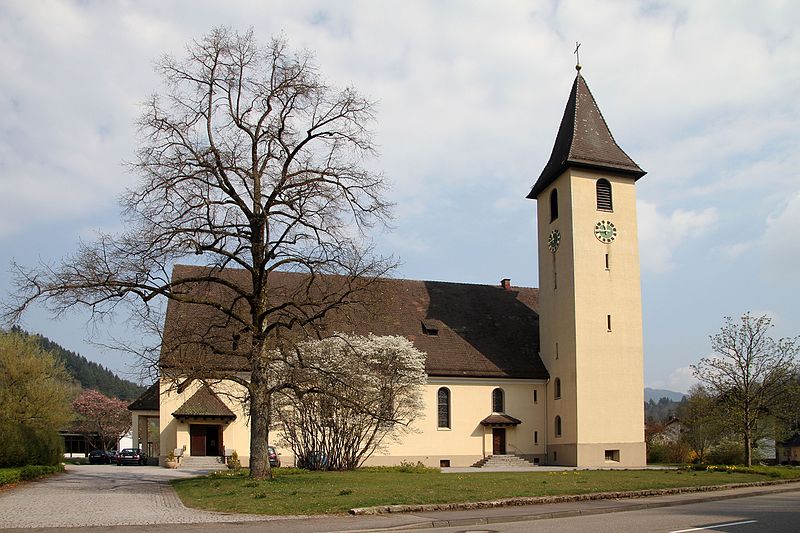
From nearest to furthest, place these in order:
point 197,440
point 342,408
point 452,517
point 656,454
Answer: point 452,517 → point 342,408 → point 197,440 → point 656,454

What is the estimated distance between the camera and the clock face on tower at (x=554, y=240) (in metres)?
42.5

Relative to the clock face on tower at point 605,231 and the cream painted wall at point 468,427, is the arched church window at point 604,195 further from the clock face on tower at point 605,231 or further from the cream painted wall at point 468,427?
the cream painted wall at point 468,427

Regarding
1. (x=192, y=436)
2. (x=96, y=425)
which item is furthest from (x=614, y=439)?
(x=96, y=425)

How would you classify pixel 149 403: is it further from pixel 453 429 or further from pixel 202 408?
pixel 453 429

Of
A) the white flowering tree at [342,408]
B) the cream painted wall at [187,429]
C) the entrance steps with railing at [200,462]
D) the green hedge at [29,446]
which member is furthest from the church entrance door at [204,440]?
the white flowering tree at [342,408]

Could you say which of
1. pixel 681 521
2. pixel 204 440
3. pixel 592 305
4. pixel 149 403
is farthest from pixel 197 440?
pixel 681 521

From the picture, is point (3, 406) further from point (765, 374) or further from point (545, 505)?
point (765, 374)

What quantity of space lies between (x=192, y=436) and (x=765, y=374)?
2894 cm

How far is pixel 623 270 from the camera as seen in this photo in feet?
137

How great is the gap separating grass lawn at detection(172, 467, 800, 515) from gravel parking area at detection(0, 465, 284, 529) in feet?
2.68

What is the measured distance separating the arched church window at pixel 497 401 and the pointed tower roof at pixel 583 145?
1250 centimetres

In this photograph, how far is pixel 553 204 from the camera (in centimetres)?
4369

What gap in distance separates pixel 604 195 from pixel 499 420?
1407cm

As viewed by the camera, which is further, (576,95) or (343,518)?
(576,95)
